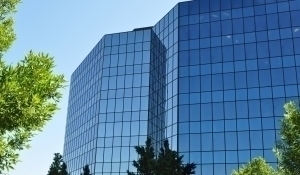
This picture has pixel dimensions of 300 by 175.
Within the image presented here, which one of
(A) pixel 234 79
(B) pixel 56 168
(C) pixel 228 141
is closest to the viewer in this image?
(B) pixel 56 168

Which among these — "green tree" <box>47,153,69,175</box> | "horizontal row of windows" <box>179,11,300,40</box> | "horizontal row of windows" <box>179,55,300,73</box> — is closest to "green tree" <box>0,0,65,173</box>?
"green tree" <box>47,153,69,175</box>

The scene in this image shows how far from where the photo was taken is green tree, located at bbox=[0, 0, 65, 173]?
29.2 feet

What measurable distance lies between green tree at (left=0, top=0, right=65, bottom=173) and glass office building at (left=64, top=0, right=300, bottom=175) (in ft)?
106

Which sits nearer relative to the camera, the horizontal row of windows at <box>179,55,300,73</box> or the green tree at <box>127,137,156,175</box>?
the green tree at <box>127,137,156,175</box>

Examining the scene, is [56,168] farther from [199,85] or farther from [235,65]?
[235,65]

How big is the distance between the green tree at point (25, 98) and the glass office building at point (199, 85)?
106ft

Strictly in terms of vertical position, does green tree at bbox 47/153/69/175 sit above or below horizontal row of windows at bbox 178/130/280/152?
below

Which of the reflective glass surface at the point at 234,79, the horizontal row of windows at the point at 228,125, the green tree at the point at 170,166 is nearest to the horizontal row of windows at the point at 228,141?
the reflective glass surface at the point at 234,79

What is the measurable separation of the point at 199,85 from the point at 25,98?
3633 centimetres

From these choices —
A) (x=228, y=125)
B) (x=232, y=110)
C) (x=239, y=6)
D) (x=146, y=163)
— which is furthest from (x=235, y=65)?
(x=146, y=163)

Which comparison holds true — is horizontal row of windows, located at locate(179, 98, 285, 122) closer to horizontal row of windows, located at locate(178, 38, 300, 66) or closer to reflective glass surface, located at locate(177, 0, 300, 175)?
reflective glass surface, located at locate(177, 0, 300, 175)

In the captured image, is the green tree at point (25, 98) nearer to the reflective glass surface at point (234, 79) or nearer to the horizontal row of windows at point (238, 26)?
the reflective glass surface at point (234, 79)

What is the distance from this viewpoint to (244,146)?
39.3 meters

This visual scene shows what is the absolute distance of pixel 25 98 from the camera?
8.95m
